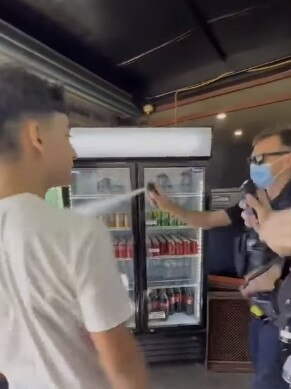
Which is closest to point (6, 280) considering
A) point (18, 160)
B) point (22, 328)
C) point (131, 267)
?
point (22, 328)

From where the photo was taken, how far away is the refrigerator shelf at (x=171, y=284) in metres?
3.76

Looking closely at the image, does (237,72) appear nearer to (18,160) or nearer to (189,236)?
(189,236)

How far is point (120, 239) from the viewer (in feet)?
12.2

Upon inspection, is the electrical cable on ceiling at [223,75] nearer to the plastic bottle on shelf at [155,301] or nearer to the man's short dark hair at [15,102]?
the plastic bottle on shelf at [155,301]

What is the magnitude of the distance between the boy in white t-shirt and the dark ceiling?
157 cm

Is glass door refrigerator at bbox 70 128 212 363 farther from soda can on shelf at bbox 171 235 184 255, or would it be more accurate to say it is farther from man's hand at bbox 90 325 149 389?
man's hand at bbox 90 325 149 389

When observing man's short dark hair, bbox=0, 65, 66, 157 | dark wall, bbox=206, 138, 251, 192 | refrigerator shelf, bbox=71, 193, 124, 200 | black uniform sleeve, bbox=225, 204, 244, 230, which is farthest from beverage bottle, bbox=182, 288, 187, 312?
man's short dark hair, bbox=0, 65, 66, 157

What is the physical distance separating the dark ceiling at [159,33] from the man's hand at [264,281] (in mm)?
1649

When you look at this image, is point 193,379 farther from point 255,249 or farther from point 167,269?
point 255,249

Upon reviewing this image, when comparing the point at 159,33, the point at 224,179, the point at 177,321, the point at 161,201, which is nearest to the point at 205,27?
the point at 159,33

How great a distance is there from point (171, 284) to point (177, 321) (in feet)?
1.01

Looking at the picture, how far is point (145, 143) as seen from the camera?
10.8ft

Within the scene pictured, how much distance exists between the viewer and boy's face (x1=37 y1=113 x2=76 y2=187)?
933 mm

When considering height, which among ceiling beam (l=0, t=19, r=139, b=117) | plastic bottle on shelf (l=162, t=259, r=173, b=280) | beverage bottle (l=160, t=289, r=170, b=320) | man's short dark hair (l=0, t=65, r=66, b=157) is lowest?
beverage bottle (l=160, t=289, r=170, b=320)
